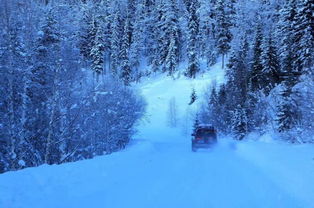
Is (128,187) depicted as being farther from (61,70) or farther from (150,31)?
(150,31)

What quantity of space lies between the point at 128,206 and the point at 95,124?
15041 millimetres

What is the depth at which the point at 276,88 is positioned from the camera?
31.2 meters

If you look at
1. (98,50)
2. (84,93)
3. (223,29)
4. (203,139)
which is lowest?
(203,139)

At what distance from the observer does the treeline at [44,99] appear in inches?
622

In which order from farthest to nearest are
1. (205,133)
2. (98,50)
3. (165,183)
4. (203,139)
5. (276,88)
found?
(98,50)
(276,88)
(205,133)
(203,139)
(165,183)

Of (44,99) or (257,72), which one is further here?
(257,72)

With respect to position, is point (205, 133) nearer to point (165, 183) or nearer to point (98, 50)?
point (165, 183)

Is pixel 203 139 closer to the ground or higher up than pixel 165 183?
closer to the ground

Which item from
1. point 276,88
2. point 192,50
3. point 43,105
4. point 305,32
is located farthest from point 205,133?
point 192,50

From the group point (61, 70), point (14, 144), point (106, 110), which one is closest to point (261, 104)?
point (106, 110)

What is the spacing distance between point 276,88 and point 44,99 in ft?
73.5

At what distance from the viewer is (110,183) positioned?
918cm

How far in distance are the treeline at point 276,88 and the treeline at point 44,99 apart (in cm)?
1290

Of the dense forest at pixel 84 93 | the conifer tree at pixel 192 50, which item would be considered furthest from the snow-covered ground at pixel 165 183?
the conifer tree at pixel 192 50
